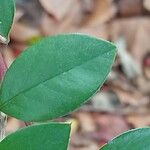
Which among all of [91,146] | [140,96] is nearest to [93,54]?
[91,146]

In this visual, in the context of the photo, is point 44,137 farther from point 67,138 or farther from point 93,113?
point 93,113

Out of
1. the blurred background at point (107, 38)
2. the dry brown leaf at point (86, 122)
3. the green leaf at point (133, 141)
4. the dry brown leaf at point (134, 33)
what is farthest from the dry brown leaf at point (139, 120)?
the green leaf at point (133, 141)

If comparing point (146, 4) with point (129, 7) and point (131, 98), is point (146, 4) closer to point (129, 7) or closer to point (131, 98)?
point (129, 7)

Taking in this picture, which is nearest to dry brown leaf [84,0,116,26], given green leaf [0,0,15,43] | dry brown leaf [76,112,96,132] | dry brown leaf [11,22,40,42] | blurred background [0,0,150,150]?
blurred background [0,0,150,150]

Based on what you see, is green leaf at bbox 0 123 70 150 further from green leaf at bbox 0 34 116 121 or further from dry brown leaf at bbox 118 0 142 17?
dry brown leaf at bbox 118 0 142 17

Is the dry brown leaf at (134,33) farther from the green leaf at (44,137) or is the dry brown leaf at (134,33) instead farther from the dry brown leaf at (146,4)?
the green leaf at (44,137)

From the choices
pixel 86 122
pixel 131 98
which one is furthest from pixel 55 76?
pixel 131 98

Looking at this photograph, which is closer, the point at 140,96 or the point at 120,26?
the point at 140,96
